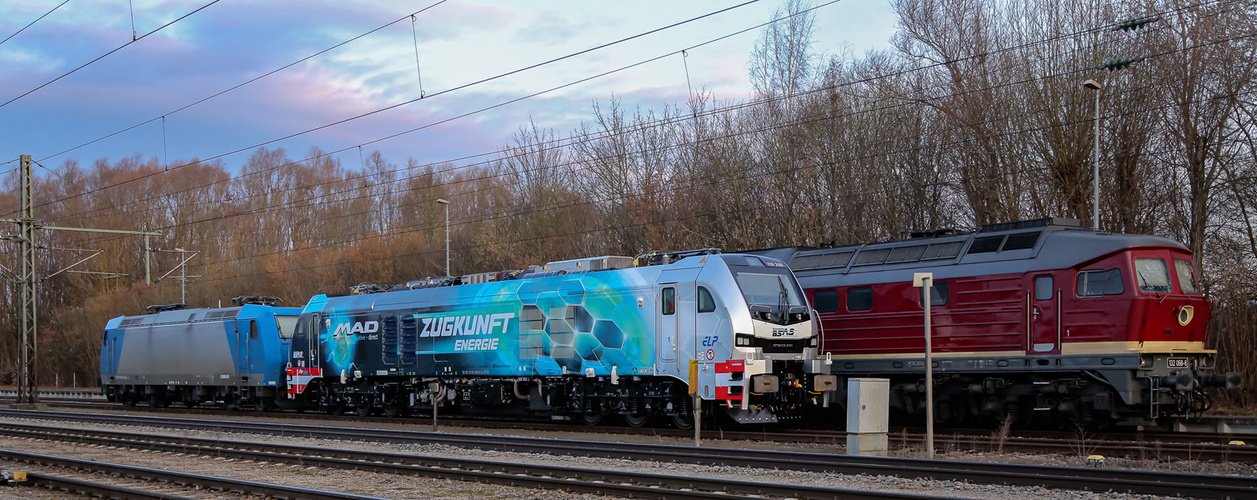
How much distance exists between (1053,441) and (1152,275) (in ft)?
11.5

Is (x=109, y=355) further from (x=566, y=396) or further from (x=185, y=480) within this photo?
(x=185, y=480)

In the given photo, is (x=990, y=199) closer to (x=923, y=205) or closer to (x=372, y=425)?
(x=923, y=205)

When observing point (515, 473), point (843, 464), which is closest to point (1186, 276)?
point (843, 464)

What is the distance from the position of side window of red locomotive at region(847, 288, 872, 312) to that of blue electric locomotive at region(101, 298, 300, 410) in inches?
659

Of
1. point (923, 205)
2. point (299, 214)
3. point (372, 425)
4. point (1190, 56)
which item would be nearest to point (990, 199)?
point (923, 205)

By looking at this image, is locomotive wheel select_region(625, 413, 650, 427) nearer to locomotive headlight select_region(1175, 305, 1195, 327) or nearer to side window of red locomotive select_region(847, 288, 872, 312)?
side window of red locomotive select_region(847, 288, 872, 312)

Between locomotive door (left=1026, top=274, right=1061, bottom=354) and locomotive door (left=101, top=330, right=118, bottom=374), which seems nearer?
locomotive door (left=1026, top=274, right=1061, bottom=354)

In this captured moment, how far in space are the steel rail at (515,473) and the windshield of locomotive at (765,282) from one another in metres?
6.39

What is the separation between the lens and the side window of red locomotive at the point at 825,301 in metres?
20.5

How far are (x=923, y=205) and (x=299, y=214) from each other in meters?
40.0

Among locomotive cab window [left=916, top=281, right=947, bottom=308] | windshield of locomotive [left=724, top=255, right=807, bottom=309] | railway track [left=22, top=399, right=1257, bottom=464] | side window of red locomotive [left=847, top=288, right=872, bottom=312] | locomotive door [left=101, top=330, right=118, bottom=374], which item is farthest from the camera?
locomotive door [left=101, top=330, right=118, bottom=374]

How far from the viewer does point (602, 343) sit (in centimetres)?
2017

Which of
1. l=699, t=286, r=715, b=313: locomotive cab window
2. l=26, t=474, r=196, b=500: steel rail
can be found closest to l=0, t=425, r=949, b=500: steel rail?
l=26, t=474, r=196, b=500: steel rail

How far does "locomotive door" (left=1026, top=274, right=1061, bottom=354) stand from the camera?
682 inches
